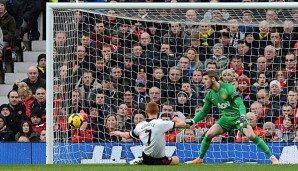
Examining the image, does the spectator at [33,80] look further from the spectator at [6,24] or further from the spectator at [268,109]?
the spectator at [268,109]

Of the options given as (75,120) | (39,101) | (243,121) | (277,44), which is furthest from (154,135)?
(39,101)

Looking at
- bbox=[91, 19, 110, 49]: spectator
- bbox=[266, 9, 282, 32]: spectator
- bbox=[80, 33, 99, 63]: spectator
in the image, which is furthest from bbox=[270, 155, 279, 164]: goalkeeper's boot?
bbox=[91, 19, 110, 49]: spectator

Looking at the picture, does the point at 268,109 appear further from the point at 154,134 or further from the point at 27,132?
the point at 27,132

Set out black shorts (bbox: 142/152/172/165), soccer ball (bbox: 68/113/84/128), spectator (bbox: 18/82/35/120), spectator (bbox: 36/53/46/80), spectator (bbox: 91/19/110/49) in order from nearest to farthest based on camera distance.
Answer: black shorts (bbox: 142/152/172/165) < soccer ball (bbox: 68/113/84/128) < spectator (bbox: 91/19/110/49) < spectator (bbox: 18/82/35/120) < spectator (bbox: 36/53/46/80)

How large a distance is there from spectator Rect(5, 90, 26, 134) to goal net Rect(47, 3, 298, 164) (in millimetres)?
1422

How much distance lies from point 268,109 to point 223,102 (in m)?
1.22

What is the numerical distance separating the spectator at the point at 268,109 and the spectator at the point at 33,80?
4.60 metres

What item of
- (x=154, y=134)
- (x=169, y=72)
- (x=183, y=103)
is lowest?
(x=154, y=134)

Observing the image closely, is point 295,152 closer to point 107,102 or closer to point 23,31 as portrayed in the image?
point 107,102

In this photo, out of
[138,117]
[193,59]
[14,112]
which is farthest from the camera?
[14,112]

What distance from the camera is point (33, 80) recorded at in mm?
22141

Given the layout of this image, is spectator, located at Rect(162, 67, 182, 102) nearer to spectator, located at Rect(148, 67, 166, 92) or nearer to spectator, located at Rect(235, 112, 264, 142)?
spectator, located at Rect(148, 67, 166, 92)

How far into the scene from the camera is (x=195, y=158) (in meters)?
20.2

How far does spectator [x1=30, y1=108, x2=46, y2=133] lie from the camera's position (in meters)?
21.0
